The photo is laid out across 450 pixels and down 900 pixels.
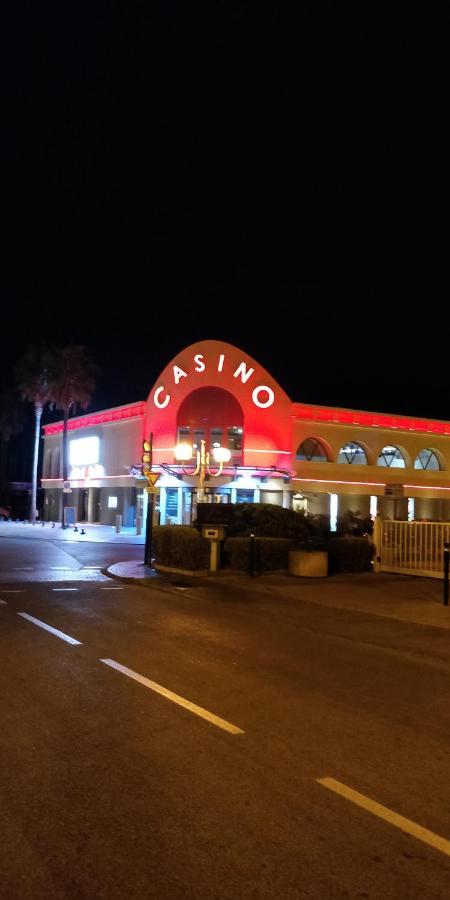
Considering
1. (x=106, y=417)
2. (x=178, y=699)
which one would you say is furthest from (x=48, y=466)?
(x=178, y=699)

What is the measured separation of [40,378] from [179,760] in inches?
2115

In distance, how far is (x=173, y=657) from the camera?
9.95 metres

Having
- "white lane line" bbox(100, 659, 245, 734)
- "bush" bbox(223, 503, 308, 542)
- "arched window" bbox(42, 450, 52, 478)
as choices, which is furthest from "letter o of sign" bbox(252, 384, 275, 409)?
"white lane line" bbox(100, 659, 245, 734)

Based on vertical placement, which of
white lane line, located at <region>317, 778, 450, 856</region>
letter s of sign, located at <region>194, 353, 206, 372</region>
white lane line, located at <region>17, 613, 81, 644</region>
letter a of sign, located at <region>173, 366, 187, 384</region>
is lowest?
white lane line, located at <region>17, 613, 81, 644</region>

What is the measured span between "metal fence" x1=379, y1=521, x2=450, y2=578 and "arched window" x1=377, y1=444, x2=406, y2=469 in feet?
83.4

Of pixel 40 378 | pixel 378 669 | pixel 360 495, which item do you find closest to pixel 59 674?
pixel 378 669

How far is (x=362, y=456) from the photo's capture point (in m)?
45.7

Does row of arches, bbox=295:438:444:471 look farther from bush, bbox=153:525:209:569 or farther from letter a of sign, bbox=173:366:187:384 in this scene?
bush, bbox=153:525:209:569

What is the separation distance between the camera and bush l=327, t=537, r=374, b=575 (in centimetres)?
2095

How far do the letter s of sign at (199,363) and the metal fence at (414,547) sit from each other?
2235 centimetres

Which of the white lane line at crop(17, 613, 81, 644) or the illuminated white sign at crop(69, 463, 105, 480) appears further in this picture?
the illuminated white sign at crop(69, 463, 105, 480)

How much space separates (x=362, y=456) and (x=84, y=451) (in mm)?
18638

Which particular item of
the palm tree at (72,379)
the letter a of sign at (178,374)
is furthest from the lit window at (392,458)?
the palm tree at (72,379)

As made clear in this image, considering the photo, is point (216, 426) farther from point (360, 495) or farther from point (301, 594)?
point (301, 594)
